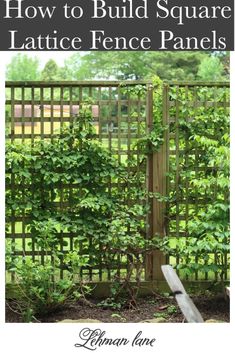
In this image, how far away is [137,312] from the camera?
5.25m

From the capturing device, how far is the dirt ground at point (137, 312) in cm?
509

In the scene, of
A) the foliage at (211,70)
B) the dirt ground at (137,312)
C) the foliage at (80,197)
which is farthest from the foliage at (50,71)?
the dirt ground at (137,312)

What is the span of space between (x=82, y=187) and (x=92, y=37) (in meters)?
1.89

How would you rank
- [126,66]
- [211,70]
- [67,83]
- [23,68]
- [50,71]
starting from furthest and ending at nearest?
[23,68]
[50,71]
[126,66]
[211,70]
[67,83]

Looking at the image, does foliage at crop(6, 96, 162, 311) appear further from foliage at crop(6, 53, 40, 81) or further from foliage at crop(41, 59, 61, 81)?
foliage at crop(6, 53, 40, 81)

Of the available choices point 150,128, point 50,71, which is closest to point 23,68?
point 50,71

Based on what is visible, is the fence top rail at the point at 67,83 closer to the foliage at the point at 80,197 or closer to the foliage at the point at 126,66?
the foliage at the point at 80,197

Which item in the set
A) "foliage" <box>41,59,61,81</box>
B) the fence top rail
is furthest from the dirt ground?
"foliage" <box>41,59,61,81</box>

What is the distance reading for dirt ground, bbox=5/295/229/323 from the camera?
5094 millimetres

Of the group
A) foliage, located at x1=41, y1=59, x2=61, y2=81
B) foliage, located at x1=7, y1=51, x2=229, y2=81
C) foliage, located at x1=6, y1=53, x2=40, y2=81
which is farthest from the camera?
foliage, located at x1=6, y1=53, x2=40, y2=81

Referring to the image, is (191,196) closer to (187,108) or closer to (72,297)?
(187,108)

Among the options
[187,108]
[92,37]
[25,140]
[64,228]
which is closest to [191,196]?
[187,108]

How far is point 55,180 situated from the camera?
17.4 feet

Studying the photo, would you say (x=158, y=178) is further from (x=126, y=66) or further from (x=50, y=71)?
(x=50, y=71)
